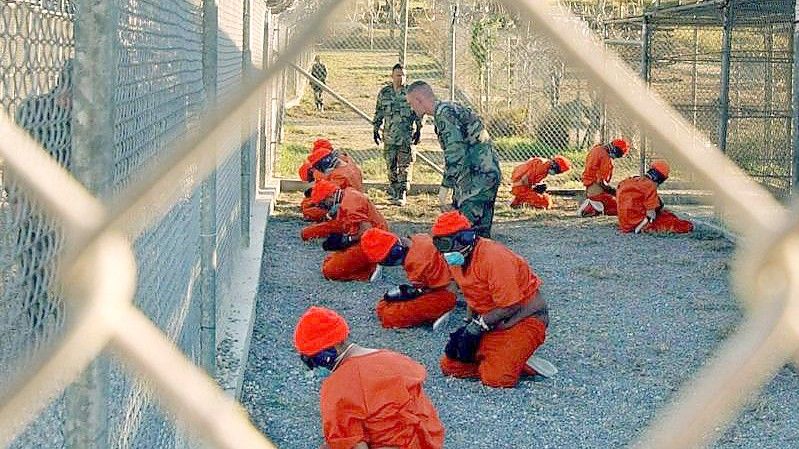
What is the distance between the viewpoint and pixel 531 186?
1433 centimetres

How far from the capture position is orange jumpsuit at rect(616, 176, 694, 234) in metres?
12.2

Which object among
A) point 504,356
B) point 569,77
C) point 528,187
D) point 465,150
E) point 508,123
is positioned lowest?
point 504,356

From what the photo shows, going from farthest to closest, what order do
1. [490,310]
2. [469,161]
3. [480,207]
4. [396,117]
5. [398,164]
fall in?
[398,164] → [396,117] → [480,207] → [469,161] → [490,310]

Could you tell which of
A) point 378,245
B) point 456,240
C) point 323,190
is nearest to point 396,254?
point 378,245

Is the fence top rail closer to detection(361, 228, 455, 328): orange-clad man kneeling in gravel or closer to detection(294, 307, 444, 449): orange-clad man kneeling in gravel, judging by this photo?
detection(361, 228, 455, 328): orange-clad man kneeling in gravel

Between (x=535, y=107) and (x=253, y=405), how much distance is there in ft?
42.0

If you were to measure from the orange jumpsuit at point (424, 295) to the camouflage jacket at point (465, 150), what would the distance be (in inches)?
74.6

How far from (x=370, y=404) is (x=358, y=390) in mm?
75

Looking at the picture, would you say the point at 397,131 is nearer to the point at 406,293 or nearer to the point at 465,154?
the point at 465,154

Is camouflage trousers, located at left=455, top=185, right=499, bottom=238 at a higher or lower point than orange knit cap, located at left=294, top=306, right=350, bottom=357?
higher

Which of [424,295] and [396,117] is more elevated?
[396,117]

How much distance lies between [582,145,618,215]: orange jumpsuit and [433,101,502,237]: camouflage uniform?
359 cm

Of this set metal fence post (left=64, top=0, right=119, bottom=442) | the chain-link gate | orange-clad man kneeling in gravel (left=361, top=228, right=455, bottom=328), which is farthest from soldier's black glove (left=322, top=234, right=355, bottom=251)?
metal fence post (left=64, top=0, right=119, bottom=442)

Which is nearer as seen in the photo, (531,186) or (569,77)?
(569,77)
